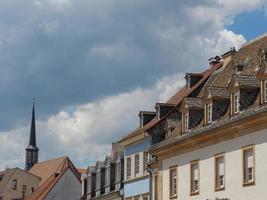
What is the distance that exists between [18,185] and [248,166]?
267ft

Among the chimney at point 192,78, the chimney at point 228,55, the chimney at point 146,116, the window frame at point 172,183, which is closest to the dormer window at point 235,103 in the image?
the window frame at point 172,183

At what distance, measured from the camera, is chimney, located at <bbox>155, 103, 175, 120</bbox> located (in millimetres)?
56125

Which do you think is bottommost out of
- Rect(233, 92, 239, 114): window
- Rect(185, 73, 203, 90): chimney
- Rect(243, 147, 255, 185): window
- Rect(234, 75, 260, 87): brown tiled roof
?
Rect(243, 147, 255, 185): window

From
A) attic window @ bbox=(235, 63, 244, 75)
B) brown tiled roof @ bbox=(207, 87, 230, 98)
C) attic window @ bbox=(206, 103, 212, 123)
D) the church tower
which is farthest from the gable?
the church tower

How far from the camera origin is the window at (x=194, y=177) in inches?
1714

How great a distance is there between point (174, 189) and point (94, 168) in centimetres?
2940

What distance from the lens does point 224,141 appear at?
40156 millimetres

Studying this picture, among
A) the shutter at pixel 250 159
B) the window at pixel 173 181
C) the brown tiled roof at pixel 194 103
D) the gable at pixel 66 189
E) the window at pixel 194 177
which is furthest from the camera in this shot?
the gable at pixel 66 189

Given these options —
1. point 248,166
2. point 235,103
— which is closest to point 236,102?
point 235,103

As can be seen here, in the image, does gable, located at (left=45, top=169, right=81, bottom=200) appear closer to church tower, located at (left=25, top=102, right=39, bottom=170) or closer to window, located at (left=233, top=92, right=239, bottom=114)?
window, located at (left=233, top=92, right=239, bottom=114)

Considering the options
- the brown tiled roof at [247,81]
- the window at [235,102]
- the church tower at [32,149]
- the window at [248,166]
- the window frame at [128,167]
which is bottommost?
the window at [248,166]

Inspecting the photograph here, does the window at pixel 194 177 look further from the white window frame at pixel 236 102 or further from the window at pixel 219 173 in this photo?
the white window frame at pixel 236 102

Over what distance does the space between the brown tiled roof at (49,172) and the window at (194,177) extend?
179 ft

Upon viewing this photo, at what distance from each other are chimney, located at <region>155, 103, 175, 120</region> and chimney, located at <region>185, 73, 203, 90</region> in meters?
2.07
